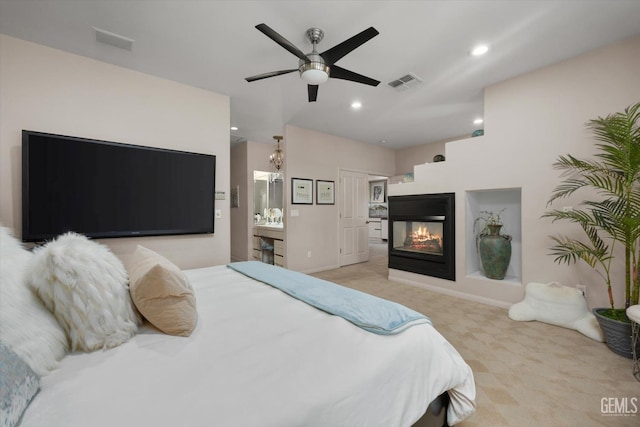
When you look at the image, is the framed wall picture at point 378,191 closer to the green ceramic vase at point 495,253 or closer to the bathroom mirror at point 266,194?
the bathroom mirror at point 266,194

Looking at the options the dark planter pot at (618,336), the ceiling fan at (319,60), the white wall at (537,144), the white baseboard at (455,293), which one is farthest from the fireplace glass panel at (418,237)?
the ceiling fan at (319,60)

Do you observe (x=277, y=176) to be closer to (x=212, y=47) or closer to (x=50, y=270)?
(x=212, y=47)

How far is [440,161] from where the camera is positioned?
398 cm

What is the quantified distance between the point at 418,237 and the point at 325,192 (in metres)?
1.93

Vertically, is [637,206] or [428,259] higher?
[637,206]

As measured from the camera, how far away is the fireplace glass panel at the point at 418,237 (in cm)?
389

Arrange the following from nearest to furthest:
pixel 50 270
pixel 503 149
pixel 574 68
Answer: pixel 50 270, pixel 574 68, pixel 503 149

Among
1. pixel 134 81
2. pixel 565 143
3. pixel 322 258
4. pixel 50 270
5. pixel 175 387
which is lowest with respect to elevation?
pixel 322 258

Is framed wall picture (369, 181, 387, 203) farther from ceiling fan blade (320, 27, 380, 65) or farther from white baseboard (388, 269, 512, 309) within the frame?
ceiling fan blade (320, 27, 380, 65)

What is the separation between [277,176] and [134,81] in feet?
12.0

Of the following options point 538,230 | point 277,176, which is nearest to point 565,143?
point 538,230

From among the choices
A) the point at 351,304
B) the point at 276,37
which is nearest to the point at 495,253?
the point at 351,304

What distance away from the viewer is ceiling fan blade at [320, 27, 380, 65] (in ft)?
5.93

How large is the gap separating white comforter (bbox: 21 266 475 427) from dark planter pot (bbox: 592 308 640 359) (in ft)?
5.90
